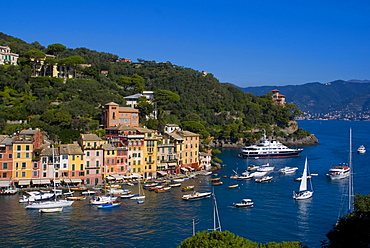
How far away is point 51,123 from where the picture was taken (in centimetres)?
6306

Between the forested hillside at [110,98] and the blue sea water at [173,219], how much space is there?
71.3 ft

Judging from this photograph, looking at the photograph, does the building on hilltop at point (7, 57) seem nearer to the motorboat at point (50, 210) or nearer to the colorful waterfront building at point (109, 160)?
the colorful waterfront building at point (109, 160)

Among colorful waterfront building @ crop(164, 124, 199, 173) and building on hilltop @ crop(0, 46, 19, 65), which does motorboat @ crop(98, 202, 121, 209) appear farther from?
building on hilltop @ crop(0, 46, 19, 65)

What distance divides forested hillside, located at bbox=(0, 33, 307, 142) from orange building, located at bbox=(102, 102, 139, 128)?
92.0 inches

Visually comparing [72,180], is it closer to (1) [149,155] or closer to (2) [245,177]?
(1) [149,155]

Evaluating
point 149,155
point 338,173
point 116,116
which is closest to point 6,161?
point 149,155

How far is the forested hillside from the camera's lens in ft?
208

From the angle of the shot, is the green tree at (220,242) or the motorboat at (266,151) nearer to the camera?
the green tree at (220,242)

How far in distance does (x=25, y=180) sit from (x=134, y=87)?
170 feet

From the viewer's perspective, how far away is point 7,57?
8412cm

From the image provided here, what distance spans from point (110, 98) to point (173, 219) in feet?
146

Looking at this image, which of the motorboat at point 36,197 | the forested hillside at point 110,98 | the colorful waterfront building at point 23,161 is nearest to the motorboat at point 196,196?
the motorboat at point 36,197

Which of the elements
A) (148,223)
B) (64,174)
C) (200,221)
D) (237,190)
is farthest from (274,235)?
(64,174)

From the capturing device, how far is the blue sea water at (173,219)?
29.6 meters
